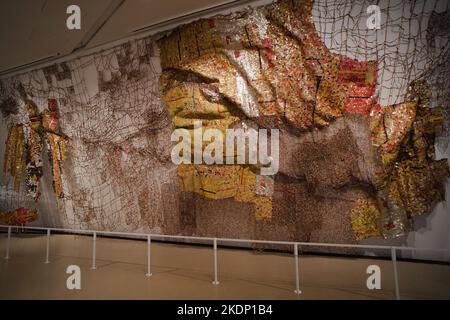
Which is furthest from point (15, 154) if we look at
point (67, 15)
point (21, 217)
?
point (67, 15)

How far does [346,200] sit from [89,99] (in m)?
4.41

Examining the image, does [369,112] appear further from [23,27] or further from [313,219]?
[23,27]

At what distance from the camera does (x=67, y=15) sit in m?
3.96

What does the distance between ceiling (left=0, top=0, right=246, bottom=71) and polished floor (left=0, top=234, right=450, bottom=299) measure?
3.31m

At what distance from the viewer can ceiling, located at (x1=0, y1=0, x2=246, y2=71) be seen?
12.2 ft

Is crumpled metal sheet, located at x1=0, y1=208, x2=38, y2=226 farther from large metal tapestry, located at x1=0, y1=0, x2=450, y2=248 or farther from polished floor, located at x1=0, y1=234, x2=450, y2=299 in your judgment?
polished floor, located at x1=0, y1=234, x2=450, y2=299

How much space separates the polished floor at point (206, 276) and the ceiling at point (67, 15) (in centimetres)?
331

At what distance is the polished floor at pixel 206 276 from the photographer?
239cm

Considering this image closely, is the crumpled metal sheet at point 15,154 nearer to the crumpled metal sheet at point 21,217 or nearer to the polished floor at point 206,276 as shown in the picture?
the crumpled metal sheet at point 21,217

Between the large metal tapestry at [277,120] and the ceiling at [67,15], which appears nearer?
the large metal tapestry at [277,120]

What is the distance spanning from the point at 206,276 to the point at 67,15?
3945 mm

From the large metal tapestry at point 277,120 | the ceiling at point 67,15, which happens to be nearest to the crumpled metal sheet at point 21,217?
the large metal tapestry at point 277,120

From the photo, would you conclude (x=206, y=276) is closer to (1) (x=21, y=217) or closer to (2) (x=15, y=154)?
(1) (x=21, y=217)

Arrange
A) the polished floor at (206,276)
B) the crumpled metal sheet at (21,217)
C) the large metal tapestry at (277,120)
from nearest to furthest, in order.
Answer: the polished floor at (206,276) → the large metal tapestry at (277,120) → the crumpled metal sheet at (21,217)
